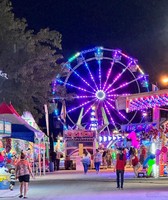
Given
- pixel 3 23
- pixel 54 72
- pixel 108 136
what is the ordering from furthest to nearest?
pixel 108 136
pixel 54 72
pixel 3 23

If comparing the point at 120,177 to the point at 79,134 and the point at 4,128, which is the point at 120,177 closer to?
the point at 4,128

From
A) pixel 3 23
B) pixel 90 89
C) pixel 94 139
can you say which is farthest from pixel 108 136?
pixel 3 23

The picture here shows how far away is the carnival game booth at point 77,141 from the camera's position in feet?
147

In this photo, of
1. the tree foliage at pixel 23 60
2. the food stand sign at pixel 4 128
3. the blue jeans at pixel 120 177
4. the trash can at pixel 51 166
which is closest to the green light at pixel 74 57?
the trash can at pixel 51 166

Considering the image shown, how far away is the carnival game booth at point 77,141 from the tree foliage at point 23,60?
504 inches

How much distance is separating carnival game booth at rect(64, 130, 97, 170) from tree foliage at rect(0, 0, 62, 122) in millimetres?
12800

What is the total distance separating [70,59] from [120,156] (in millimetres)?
29331

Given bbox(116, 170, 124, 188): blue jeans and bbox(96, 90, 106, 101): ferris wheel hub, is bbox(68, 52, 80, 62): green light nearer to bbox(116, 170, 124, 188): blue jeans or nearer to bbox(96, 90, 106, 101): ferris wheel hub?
bbox(96, 90, 106, 101): ferris wheel hub

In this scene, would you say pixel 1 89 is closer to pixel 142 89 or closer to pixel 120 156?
pixel 120 156

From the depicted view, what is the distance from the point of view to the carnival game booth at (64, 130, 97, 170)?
44.7 metres

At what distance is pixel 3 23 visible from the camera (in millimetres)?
28516

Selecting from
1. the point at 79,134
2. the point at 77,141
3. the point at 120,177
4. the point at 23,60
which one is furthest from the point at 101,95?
the point at 120,177

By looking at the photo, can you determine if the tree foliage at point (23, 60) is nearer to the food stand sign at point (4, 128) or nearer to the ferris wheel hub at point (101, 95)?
the food stand sign at point (4, 128)

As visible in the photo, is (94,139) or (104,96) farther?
(104,96)
